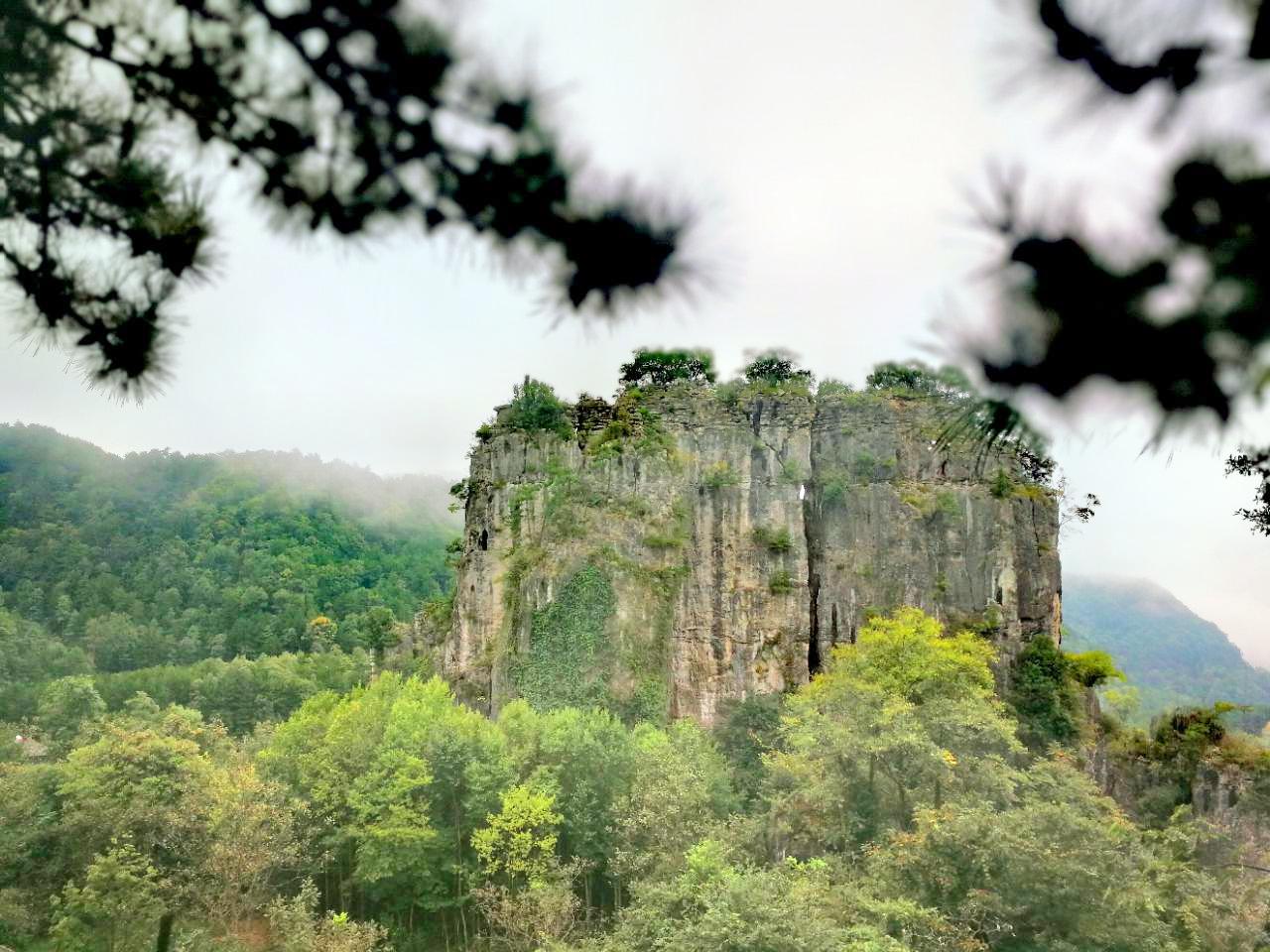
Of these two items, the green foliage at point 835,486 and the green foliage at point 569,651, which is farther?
the green foliage at point 835,486

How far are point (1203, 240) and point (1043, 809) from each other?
38.1 feet

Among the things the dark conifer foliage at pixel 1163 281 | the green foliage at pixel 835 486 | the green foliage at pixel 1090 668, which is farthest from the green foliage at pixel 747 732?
the dark conifer foliage at pixel 1163 281

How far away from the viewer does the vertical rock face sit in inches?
987

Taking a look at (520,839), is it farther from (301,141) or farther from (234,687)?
(234,687)

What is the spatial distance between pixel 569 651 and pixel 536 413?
854 centimetres

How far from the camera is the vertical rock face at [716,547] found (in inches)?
987

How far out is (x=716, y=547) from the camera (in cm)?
2717

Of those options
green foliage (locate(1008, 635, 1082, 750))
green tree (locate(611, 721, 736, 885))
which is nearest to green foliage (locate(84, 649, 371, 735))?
green tree (locate(611, 721, 736, 885))

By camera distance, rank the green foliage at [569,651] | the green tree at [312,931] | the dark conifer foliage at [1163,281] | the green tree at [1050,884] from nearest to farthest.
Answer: the dark conifer foliage at [1163,281] → the green tree at [1050,884] → the green tree at [312,931] → the green foliage at [569,651]

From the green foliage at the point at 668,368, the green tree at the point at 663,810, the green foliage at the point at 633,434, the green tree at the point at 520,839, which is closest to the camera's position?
the green tree at the point at 663,810

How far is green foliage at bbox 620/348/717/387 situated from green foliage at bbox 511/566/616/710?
8546 millimetres

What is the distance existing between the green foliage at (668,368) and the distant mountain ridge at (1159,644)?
61.0 m

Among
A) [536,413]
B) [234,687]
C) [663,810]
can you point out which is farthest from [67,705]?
[663,810]

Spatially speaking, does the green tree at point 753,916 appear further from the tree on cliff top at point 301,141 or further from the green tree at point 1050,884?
the tree on cliff top at point 301,141
